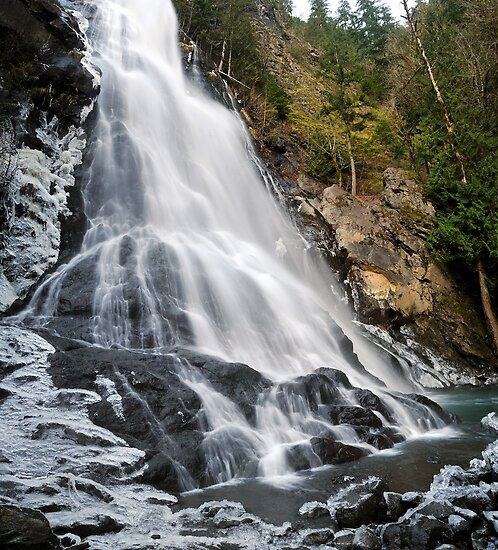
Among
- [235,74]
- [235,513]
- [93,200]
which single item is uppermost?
[235,74]

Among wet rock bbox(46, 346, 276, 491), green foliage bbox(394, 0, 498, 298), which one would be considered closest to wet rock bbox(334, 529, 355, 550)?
wet rock bbox(46, 346, 276, 491)

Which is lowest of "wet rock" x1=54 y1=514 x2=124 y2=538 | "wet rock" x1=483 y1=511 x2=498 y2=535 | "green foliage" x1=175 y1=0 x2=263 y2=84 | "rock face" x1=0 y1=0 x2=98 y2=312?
"wet rock" x1=483 y1=511 x2=498 y2=535

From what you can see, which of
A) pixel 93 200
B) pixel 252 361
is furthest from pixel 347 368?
pixel 93 200

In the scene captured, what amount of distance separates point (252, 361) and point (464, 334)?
9369mm

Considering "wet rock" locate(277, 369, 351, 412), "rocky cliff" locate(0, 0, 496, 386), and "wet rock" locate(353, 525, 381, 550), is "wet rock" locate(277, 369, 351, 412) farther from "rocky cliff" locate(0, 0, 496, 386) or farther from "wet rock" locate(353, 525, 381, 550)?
"rocky cliff" locate(0, 0, 496, 386)

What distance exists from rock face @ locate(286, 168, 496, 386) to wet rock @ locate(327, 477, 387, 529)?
1021 centimetres

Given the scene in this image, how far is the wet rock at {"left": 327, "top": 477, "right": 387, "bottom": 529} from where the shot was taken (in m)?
4.88

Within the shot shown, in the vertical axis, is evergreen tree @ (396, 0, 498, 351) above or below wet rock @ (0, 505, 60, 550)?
above

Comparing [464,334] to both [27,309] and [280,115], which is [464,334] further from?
[280,115]

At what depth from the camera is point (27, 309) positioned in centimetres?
999

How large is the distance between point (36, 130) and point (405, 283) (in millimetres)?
12764

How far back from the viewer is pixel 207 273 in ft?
39.3

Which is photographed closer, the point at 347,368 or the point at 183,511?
the point at 183,511

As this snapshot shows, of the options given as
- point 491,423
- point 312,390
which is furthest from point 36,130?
point 491,423
